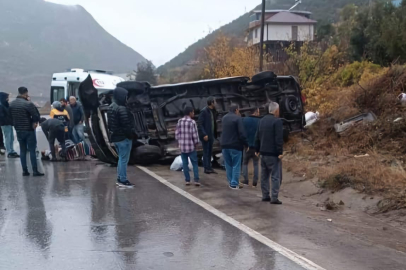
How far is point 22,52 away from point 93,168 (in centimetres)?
11204

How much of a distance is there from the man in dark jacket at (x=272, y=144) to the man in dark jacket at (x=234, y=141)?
1.29m

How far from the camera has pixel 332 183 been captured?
35.7 feet

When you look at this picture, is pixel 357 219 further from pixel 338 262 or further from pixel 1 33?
pixel 1 33

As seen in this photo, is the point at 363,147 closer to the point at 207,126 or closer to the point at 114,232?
the point at 207,126

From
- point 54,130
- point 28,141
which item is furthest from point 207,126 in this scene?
point 54,130

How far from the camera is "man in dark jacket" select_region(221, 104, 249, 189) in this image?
10.9m

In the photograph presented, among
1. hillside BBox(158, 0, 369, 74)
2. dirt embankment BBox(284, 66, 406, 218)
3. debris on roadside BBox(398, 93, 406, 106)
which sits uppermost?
hillside BBox(158, 0, 369, 74)

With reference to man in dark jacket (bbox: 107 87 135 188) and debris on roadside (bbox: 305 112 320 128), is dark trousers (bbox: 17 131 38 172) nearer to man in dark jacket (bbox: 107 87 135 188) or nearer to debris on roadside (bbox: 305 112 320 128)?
man in dark jacket (bbox: 107 87 135 188)

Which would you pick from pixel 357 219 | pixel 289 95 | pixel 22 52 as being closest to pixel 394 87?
pixel 289 95

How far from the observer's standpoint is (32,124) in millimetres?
11781

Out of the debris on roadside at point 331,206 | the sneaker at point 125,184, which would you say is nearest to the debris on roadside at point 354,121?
the debris on roadside at point 331,206

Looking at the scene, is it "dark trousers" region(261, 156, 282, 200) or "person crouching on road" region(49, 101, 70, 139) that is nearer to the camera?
"dark trousers" region(261, 156, 282, 200)

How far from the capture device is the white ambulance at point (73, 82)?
23.2 m

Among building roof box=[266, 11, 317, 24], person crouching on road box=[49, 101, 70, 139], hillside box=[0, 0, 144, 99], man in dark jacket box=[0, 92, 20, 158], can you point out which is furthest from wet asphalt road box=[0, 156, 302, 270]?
hillside box=[0, 0, 144, 99]
